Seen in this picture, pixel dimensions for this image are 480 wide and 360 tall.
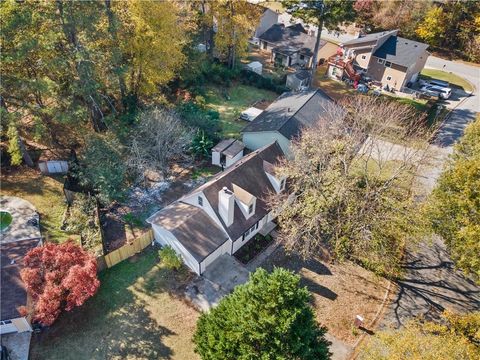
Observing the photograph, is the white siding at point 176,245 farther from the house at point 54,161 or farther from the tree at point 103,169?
the house at point 54,161

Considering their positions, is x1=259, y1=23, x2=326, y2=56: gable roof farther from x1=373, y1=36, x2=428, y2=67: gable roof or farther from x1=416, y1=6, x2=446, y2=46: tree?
x1=416, y1=6, x2=446, y2=46: tree

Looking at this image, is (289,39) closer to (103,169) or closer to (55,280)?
(103,169)

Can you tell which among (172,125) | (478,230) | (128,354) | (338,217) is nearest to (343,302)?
(338,217)

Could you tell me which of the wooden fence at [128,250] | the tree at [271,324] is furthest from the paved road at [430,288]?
the wooden fence at [128,250]

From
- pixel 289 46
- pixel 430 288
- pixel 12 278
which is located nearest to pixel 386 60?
pixel 289 46

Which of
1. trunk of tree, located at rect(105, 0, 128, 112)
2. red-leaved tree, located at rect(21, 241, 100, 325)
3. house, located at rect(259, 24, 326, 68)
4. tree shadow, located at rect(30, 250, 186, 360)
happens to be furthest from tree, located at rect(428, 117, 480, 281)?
house, located at rect(259, 24, 326, 68)

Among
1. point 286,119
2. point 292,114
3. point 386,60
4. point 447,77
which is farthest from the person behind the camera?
point 447,77

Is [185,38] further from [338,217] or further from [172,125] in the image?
[338,217]
